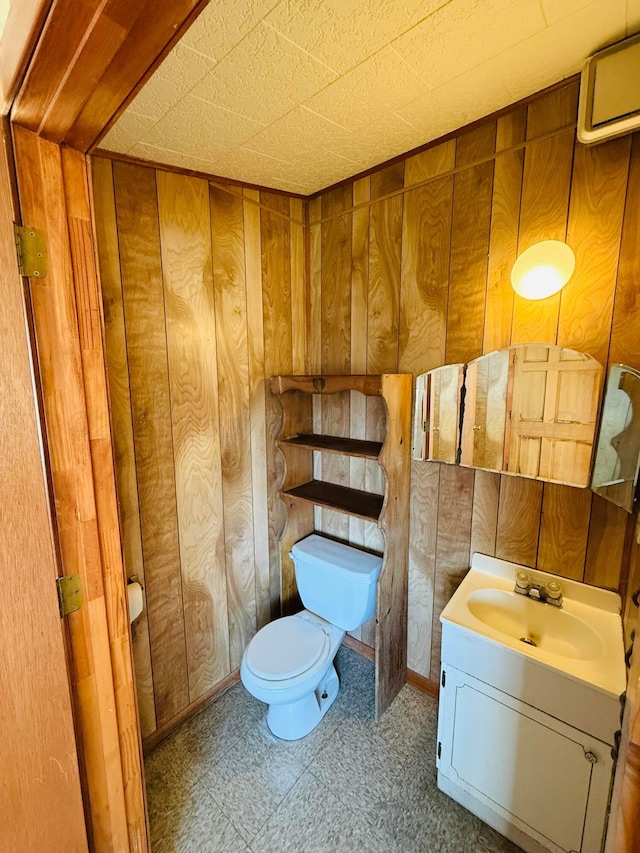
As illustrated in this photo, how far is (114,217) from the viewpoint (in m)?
1.38

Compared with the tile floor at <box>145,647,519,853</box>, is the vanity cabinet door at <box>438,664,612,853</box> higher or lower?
higher

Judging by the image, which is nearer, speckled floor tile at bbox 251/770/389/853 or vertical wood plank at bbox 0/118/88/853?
vertical wood plank at bbox 0/118/88/853

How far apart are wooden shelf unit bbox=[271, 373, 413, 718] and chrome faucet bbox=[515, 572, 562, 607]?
510mm

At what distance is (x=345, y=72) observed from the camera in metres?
1.10

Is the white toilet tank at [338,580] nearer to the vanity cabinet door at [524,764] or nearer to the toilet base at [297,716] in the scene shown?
the toilet base at [297,716]

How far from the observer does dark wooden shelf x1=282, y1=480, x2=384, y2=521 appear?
173cm

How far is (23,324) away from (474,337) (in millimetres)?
1460

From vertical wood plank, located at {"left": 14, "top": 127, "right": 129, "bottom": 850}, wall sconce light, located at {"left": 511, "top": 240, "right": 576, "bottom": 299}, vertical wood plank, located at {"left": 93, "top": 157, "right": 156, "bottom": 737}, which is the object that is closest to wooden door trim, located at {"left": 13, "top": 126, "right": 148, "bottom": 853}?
vertical wood plank, located at {"left": 14, "top": 127, "right": 129, "bottom": 850}

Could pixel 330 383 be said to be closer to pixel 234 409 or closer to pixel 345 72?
pixel 234 409

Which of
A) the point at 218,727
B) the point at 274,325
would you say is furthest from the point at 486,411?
the point at 218,727

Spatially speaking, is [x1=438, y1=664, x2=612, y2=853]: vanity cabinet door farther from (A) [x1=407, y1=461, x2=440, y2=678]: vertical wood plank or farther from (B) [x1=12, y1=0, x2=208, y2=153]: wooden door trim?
(B) [x1=12, y1=0, x2=208, y2=153]: wooden door trim

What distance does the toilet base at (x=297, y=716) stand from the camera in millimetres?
1680

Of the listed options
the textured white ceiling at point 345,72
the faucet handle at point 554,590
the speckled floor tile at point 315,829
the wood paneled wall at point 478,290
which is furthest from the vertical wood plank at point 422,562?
the textured white ceiling at point 345,72

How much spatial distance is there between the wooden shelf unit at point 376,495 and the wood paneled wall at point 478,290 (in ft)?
0.32
